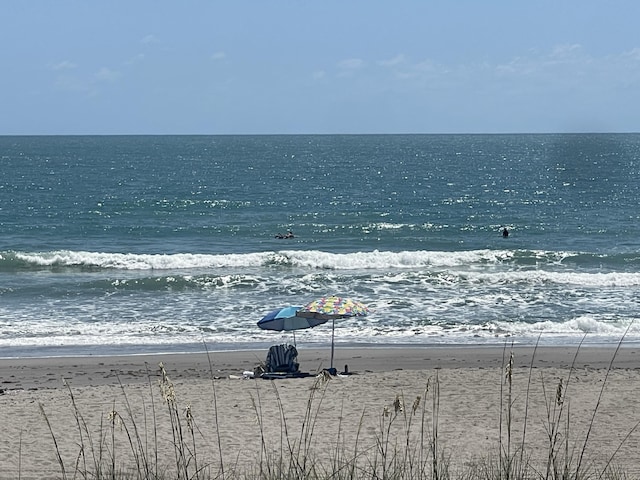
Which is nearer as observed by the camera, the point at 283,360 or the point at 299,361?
the point at 283,360

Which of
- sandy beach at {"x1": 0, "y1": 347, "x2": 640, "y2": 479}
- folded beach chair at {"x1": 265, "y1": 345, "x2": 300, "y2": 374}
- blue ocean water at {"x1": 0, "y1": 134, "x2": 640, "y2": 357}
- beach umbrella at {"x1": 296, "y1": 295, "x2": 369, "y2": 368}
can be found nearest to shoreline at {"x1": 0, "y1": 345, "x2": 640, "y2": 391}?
sandy beach at {"x1": 0, "y1": 347, "x2": 640, "y2": 479}

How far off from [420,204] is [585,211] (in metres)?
10.1

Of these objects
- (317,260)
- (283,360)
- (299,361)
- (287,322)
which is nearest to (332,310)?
(287,322)

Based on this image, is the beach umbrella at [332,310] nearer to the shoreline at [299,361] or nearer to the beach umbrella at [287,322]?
the beach umbrella at [287,322]

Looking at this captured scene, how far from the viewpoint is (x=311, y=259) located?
34.6 metres

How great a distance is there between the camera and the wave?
33.6 m

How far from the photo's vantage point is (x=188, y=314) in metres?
23.7

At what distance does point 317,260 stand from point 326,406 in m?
20.7

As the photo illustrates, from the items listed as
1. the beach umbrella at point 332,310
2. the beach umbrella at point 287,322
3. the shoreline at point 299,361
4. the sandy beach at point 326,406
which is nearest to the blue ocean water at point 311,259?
the shoreline at point 299,361

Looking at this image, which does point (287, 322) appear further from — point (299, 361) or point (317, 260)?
point (317, 260)

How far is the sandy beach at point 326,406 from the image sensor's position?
424 inches

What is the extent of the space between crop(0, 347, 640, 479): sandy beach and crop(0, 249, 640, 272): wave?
14576 millimetres

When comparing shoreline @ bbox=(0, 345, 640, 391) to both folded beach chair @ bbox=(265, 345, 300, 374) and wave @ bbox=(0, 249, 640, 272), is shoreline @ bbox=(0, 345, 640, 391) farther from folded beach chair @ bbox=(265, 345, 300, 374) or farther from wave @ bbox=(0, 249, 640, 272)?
wave @ bbox=(0, 249, 640, 272)

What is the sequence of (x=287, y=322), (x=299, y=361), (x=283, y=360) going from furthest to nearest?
(x=299, y=361)
(x=287, y=322)
(x=283, y=360)
